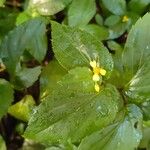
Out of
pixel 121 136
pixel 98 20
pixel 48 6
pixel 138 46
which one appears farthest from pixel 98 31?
pixel 121 136

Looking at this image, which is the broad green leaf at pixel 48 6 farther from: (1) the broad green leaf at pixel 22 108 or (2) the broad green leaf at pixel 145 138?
(2) the broad green leaf at pixel 145 138

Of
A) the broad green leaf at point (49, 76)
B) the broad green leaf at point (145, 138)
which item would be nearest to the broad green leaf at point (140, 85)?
the broad green leaf at point (145, 138)

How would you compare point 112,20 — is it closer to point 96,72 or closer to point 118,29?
point 118,29

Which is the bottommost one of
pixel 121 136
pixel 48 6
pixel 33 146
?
pixel 33 146

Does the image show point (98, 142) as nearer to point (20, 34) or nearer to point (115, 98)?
point (115, 98)

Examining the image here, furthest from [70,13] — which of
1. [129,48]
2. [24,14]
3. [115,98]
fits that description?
[115,98]
